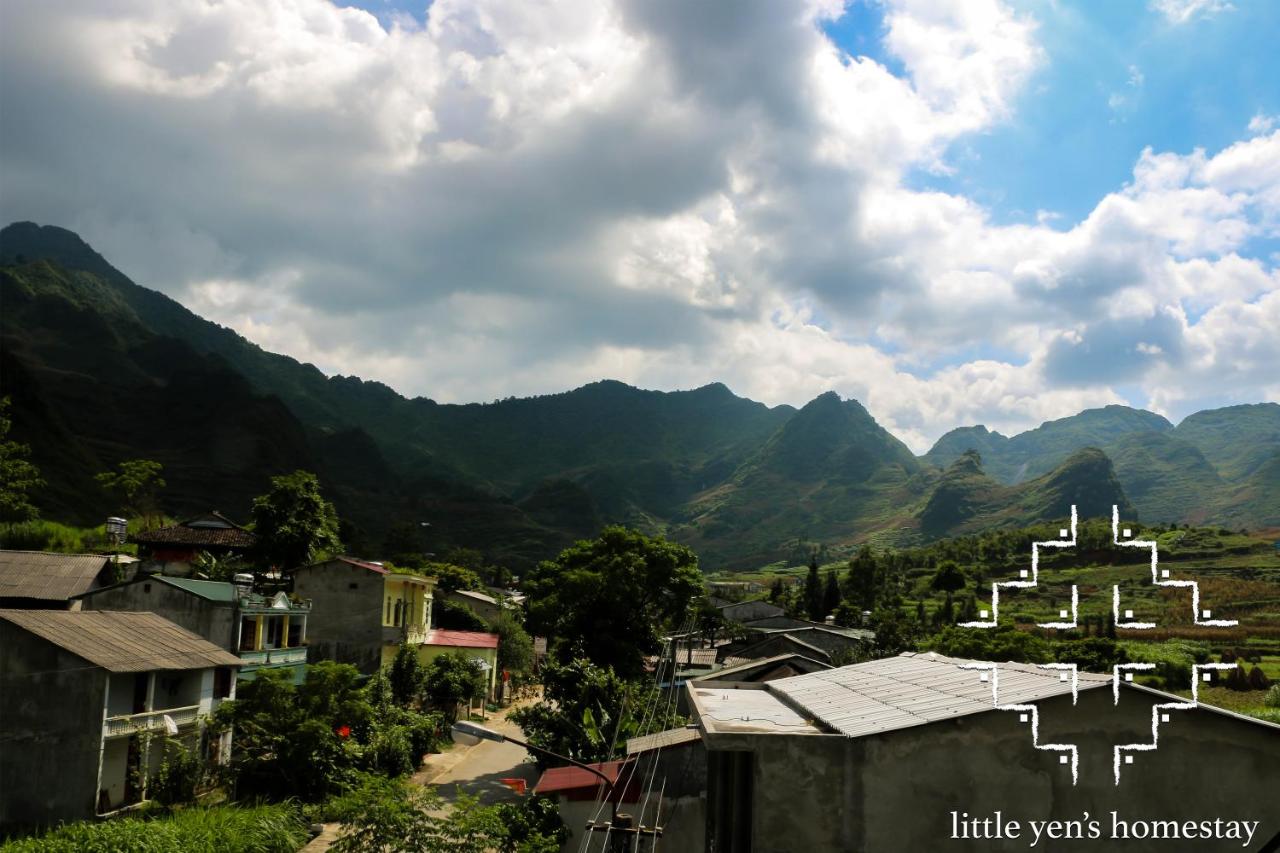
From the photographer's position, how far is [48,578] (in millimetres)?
34469

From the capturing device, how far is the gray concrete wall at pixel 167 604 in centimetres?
3231

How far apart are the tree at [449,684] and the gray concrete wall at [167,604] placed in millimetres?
13327

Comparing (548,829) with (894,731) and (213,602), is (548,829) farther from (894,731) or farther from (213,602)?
(213,602)

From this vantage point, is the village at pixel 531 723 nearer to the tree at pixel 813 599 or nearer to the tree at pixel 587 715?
the tree at pixel 587 715

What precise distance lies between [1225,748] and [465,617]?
5727 centimetres

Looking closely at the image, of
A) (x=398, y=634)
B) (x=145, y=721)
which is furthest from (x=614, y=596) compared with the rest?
(x=145, y=721)

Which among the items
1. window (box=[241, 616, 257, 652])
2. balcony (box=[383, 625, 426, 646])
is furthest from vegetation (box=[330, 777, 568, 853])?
balcony (box=[383, 625, 426, 646])

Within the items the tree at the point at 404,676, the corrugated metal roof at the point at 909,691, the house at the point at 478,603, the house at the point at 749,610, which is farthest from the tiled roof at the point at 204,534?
the house at the point at 749,610

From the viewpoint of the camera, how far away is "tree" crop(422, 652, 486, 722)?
145 feet

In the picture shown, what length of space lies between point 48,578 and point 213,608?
24.0 ft

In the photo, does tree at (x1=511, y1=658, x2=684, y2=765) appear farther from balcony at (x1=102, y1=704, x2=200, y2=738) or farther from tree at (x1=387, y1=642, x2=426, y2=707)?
tree at (x1=387, y1=642, x2=426, y2=707)

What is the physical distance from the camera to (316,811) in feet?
81.7

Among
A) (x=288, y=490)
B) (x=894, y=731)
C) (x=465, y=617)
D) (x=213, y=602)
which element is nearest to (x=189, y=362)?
(x=465, y=617)

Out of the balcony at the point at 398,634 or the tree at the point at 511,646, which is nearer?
the balcony at the point at 398,634
